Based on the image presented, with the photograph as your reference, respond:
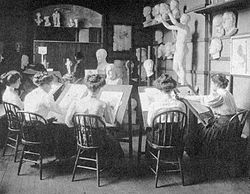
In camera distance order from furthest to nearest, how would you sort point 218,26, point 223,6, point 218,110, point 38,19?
point 38,19, point 218,26, point 223,6, point 218,110

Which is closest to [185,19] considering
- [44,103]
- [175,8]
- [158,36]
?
[175,8]

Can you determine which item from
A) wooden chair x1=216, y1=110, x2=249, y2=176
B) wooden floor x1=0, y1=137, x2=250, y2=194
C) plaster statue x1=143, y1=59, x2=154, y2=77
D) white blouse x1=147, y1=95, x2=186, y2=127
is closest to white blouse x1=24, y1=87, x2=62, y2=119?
wooden floor x1=0, y1=137, x2=250, y2=194

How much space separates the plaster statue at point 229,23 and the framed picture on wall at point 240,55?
10 cm

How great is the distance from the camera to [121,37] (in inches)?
330

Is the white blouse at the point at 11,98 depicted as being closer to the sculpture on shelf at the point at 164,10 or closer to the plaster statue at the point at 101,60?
the plaster statue at the point at 101,60

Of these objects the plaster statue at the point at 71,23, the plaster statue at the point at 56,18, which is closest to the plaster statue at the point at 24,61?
the plaster statue at the point at 56,18

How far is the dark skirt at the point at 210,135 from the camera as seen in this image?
4309mm

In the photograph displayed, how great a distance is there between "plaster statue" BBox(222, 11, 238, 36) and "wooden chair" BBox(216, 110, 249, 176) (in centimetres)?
132

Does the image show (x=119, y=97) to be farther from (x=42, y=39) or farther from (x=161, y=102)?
(x=42, y=39)

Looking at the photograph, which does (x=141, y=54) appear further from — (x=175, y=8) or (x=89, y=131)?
(x=89, y=131)

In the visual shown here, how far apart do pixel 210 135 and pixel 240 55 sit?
1214mm

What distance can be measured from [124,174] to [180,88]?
62.5 inches

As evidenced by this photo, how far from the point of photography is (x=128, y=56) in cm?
849

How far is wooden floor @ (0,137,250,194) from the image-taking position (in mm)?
3857
